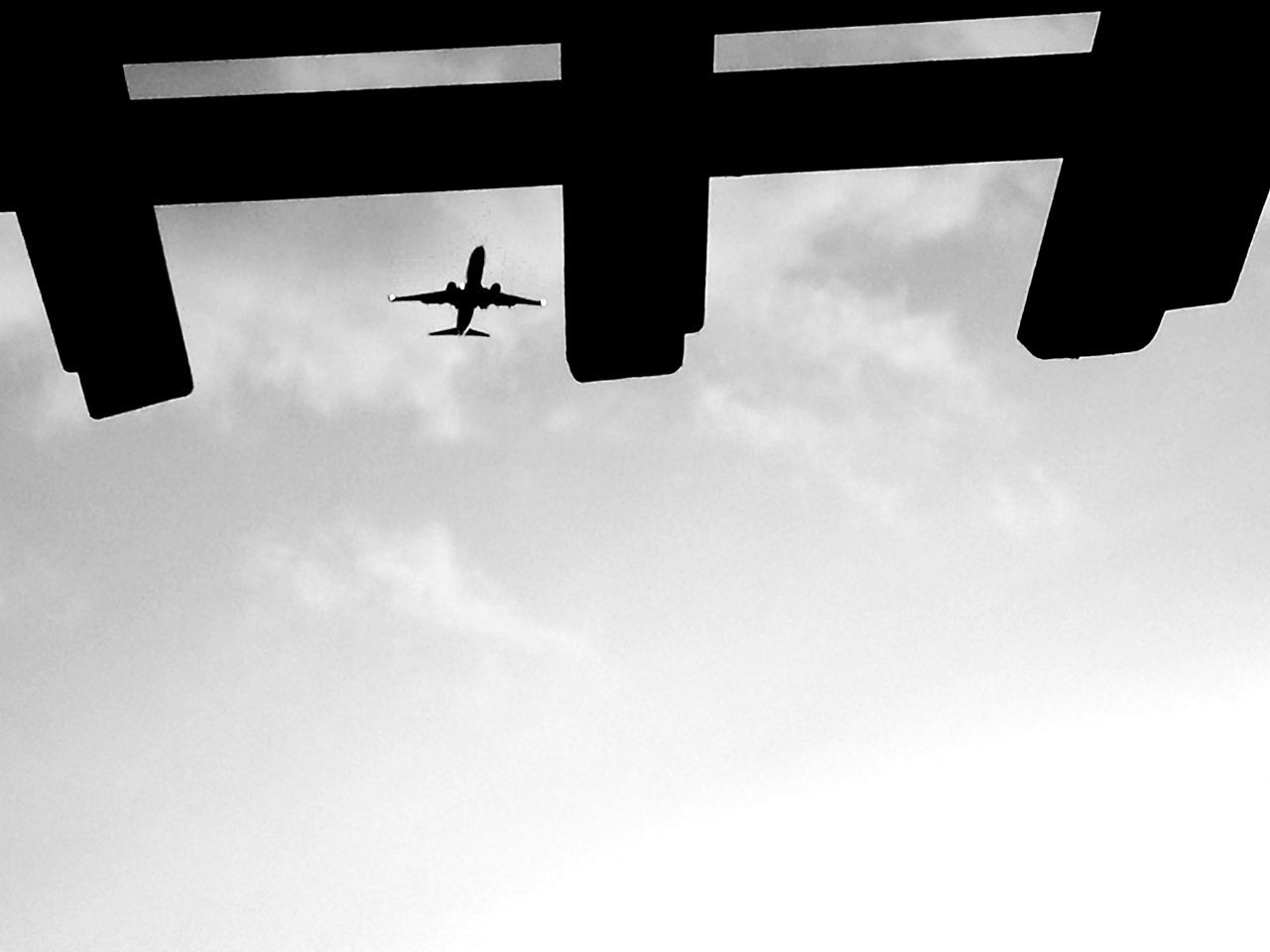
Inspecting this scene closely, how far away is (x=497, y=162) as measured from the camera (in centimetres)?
211

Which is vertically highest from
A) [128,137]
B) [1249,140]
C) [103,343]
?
[1249,140]

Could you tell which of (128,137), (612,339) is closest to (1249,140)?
(612,339)

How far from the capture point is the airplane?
65.1 feet

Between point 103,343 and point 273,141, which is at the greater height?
point 273,141

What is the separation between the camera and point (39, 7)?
1.80 metres

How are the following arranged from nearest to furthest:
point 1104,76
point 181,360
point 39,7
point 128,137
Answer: point 39,7, point 128,137, point 1104,76, point 181,360

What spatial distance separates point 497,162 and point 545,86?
18 cm

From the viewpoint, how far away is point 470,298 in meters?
20.5

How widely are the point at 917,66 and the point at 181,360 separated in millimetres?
1634

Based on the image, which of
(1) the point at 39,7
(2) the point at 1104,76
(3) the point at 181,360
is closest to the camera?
(1) the point at 39,7

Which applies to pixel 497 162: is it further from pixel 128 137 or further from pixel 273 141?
pixel 128 137

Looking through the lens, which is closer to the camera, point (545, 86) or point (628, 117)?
point (628, 117)

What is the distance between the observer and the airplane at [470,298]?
19.8 meters

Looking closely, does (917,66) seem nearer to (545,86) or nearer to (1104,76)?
(1104,76)
